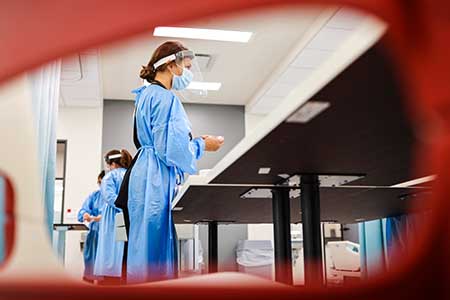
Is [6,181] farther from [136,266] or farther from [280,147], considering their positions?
[136,266]

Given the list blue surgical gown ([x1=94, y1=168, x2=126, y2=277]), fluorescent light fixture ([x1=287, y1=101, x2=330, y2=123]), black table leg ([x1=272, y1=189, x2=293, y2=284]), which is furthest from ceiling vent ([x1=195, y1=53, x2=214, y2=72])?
fluorescent light fixture ([x1=287, y1=101, x2=330, y2=123])

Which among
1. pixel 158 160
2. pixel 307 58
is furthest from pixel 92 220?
pixel 158 160

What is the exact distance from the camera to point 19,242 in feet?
0.92

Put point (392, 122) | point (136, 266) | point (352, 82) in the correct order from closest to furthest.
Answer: point (352, 82), point (392, 122), point (136, 266)

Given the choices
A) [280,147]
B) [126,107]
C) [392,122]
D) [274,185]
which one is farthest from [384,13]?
[126,107]

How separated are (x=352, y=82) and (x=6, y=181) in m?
0.34

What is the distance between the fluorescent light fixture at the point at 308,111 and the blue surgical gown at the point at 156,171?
969 mm

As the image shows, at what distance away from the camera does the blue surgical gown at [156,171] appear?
1.62 metres

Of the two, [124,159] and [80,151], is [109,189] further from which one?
[80,151]

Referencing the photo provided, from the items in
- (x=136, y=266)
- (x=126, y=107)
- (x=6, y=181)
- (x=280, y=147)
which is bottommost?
(x=136, y=266)

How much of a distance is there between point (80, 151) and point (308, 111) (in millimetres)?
5863

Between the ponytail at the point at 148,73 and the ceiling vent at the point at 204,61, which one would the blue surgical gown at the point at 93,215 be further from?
the ponytail at the point at 148,73

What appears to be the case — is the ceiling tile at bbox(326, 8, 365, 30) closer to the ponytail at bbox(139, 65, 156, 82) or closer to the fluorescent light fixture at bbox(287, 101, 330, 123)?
the fluorescent light fixture at bbox(287, 101, 330, 123)

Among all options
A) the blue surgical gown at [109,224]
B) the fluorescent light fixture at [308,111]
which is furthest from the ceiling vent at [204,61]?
the fluorescent light fixture at [308,111]
